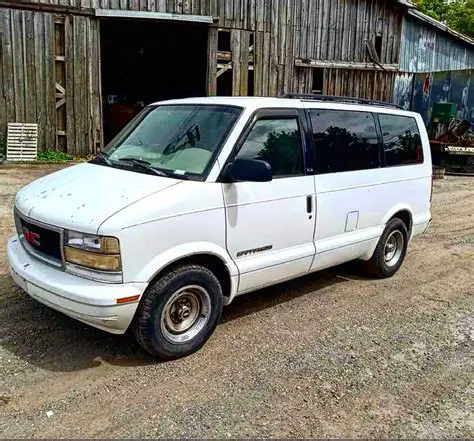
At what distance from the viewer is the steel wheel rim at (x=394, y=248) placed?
6156 millimetres

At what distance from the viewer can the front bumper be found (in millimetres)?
3514

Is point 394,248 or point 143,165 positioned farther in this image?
point 394,248

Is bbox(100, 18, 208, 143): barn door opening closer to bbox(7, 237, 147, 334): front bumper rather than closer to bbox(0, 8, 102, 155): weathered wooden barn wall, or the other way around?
bbox(0, 8, 102, 155): weathered wooden barn wall

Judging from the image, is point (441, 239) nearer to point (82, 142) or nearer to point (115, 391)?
point (115, 391)

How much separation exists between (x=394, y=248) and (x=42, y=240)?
4.14 meters

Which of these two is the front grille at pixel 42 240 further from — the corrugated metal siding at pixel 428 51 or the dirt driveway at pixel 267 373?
the corrugated metal siding at pixel 428 51

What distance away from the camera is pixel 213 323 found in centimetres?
418

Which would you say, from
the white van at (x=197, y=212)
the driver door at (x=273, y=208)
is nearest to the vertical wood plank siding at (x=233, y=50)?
the white van at (x=197, y=212)

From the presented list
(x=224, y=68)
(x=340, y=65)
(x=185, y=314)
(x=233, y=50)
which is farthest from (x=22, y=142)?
(x=185, y=314)

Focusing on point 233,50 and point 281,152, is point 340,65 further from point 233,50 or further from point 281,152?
point 281,152

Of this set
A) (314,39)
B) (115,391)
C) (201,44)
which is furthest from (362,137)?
(201,44)

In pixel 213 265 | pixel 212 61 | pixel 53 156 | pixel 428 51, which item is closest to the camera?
pixel 213 265

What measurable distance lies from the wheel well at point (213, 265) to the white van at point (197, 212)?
0.04ft

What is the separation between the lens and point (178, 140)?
4.43 m
